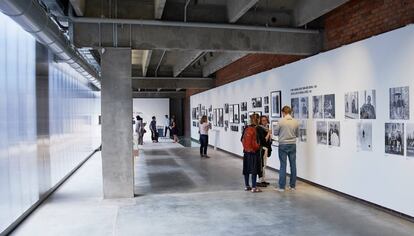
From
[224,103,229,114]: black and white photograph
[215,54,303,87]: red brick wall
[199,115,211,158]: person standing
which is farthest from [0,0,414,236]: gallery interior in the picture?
[224,103,229,114]: black and white photograph

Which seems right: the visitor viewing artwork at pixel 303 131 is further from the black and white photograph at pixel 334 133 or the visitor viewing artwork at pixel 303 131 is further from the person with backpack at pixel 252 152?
the person with backpack at pixel 252 152

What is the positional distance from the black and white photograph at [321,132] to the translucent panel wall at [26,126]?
5.39 m

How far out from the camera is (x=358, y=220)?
5.45 meters

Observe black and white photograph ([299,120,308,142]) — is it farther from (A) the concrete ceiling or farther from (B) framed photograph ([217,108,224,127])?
(B) framed photograph ([217,108,224,127])

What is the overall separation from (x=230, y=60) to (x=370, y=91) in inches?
296

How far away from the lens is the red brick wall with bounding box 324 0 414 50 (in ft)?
19.5

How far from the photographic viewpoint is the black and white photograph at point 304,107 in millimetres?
8164

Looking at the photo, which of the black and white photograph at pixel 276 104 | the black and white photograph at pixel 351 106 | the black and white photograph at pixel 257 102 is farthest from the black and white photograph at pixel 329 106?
the black and white photograph at pixel 257 102

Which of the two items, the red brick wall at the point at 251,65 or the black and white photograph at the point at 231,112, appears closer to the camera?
the red brick wall at the point at 251,65

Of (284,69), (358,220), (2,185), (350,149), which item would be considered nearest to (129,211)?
(2,185)

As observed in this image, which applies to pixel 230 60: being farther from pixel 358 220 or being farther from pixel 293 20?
pixel 358 220

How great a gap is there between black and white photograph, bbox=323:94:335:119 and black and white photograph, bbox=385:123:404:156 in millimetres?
1513

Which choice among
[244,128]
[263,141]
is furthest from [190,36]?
[263,141]

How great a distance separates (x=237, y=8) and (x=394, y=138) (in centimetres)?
363
